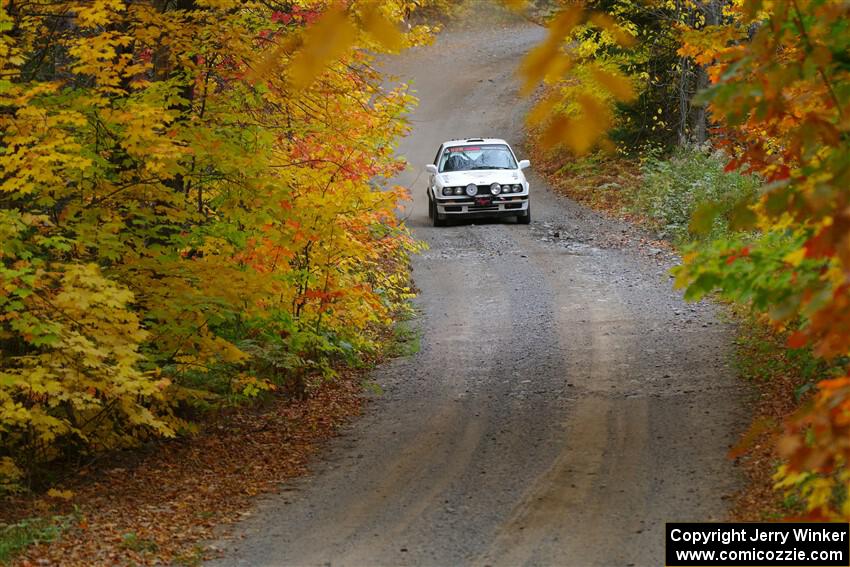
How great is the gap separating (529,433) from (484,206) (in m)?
12.9

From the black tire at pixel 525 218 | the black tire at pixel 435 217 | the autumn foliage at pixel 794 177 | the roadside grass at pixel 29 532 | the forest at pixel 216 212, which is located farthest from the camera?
the black tire at pixel 435 217

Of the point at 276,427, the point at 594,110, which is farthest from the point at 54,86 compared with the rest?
the point at 594,110

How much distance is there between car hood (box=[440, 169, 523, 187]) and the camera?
22469 millimetres

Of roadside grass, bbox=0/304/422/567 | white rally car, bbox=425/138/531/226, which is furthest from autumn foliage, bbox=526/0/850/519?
white rally car, bbox=425/138/531/226

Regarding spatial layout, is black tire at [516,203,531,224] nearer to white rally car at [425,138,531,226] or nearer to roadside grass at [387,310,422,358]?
white rally car at [425,138,531,226]

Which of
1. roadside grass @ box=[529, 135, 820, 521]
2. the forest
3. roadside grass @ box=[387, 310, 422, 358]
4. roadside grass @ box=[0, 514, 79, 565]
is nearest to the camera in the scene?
the forest

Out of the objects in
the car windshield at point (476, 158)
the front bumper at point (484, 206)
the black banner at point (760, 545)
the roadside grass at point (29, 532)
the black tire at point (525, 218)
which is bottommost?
the roadside grass at point (29, 532)

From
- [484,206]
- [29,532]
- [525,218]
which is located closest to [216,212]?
[29,532]

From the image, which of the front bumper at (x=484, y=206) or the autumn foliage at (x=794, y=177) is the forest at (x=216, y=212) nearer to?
the autumn foliage at (x=794, y=177)

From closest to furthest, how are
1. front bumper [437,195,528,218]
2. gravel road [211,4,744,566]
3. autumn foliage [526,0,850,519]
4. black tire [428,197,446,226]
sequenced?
autumn foliage [526,0,850,519]
gravel road [211,4,744,566]
front bumper [437,195,528,218]
black tire [428,197,446,226]

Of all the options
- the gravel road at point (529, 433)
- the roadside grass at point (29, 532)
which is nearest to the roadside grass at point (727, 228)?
the gravel road at point (529, 433)

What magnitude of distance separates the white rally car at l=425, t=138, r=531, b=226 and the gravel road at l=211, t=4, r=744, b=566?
2.74 metres

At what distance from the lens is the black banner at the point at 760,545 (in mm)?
6398

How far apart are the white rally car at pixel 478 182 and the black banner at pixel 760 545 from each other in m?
15.8
